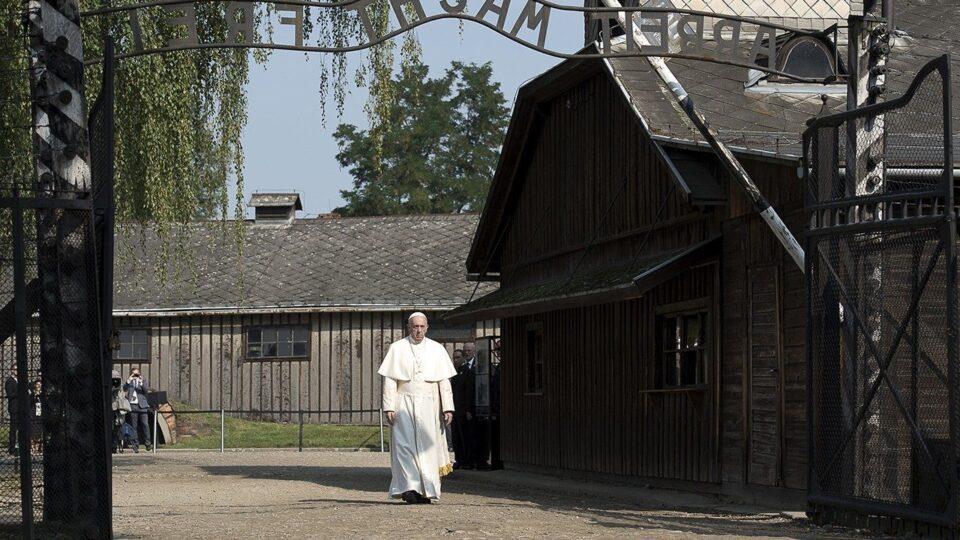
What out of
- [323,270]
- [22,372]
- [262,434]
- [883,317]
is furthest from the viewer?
[323,270]

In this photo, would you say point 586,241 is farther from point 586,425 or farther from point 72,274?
point 72,274

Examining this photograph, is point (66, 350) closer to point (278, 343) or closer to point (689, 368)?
point (689, 368)

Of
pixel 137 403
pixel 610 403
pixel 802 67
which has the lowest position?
pixel 137 403

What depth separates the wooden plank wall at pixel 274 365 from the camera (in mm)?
39781

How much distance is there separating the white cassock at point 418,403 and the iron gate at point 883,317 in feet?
15.7

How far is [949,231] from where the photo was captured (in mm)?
11531

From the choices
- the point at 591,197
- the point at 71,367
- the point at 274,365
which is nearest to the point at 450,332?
the point at 274,365

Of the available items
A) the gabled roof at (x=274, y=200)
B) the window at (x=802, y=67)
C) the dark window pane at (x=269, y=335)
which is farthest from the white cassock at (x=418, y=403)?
the gabled roof at (x=274, y=200)

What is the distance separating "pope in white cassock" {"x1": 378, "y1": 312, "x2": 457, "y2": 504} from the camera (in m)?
16.9

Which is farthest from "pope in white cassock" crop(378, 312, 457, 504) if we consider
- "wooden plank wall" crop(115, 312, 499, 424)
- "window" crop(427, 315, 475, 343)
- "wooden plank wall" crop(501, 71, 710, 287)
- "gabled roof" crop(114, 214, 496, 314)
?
"window" crop(427, 315, 475, 343)

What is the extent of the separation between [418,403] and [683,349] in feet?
10.5

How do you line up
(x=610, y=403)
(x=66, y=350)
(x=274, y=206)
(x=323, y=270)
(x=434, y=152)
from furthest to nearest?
(x=434, y=152), (x=274, y=206), (x=323, y=270), (x=610, y=403), (x=66, y=350)

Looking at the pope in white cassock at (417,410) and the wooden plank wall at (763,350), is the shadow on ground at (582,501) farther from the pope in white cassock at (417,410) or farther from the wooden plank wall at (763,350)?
the wooden plank wall at (763,350)

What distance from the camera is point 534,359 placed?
25.0 metres
